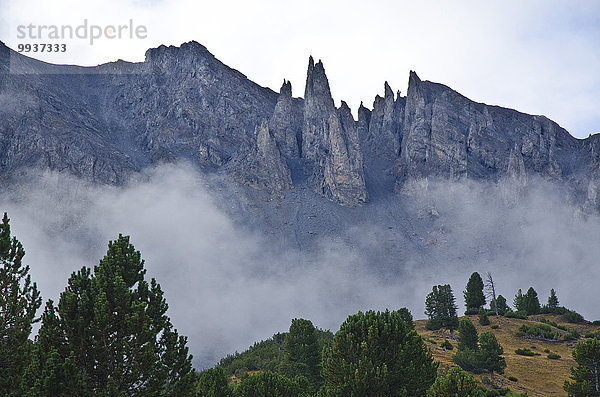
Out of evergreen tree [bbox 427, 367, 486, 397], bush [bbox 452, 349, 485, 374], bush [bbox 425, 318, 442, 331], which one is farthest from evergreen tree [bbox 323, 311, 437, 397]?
bush [bbox 425, 318, 442, 331]

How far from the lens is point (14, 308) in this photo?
16.5 metres

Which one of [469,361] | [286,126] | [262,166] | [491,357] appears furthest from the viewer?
[286,126]

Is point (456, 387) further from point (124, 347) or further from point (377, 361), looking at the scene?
point (124, 347)

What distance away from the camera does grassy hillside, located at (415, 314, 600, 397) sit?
113 ft

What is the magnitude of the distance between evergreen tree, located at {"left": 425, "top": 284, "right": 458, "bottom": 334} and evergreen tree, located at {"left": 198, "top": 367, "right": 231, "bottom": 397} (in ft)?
128

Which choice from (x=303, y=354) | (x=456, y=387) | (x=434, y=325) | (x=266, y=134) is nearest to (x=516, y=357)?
(x=434, y=325)

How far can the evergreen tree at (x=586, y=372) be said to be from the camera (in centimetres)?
2345

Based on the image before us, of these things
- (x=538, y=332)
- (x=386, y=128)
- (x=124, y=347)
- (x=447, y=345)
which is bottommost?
(x=447, y=345)

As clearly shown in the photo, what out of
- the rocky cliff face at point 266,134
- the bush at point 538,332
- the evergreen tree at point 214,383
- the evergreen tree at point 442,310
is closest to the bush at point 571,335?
the bush at point 538,332

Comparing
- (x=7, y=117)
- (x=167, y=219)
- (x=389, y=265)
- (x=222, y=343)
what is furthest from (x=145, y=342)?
(x=7, y=117)

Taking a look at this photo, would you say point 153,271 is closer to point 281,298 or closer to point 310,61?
point 281,298

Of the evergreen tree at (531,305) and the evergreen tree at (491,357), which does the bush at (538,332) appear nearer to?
the evergreen tree at (531,305)

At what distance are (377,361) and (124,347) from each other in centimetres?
991

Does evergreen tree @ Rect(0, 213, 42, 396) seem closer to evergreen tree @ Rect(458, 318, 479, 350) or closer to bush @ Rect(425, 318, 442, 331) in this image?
evergreen tree @ Rect(458, 318, 479, 350)
